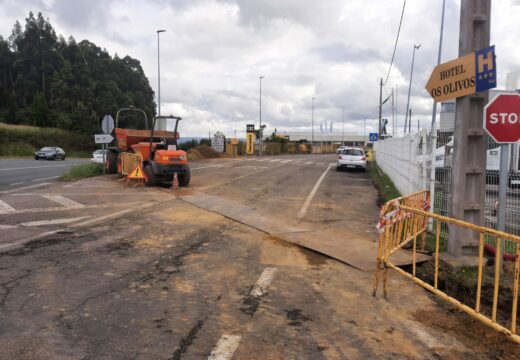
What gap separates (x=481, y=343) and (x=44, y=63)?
282 ft

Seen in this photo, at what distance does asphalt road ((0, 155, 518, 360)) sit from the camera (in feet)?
12.8

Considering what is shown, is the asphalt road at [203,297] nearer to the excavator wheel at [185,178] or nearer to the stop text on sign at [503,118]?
the stop text on sign at [503,118]

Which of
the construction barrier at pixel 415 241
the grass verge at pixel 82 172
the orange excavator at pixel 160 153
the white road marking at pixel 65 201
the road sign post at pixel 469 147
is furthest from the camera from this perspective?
the grass verge at pixel 82 172

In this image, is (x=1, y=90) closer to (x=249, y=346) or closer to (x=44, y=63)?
(x=44, y=63)

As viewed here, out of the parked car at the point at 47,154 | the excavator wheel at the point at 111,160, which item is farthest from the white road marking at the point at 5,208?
the parked car at the point at 47,154

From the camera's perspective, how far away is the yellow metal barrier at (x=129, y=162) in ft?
52.6

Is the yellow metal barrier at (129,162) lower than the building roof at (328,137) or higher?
lower

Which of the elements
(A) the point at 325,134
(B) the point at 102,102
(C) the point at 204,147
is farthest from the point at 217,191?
(A) the point at 325,134

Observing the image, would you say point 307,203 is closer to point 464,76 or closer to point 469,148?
point 469,148

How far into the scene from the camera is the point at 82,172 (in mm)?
19219

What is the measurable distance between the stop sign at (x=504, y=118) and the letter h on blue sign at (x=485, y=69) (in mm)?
860

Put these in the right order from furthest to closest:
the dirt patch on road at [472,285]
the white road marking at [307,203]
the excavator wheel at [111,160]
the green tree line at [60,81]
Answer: the green tree line at [60,81] < the excavator wheel at [111,160] < the white road marking at [307,203] < the dirt patch on road at [472,285]

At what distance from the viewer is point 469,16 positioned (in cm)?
643

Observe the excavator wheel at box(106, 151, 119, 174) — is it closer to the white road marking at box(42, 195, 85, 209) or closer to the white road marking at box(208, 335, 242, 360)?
the white road marking at box(42, 195, 85, 209)
